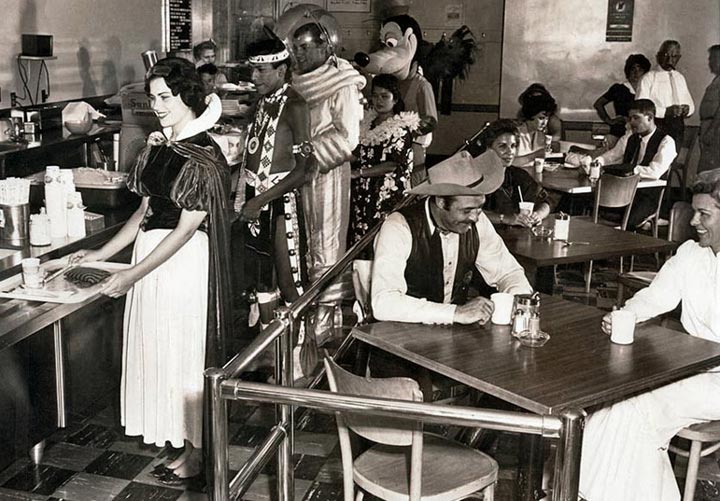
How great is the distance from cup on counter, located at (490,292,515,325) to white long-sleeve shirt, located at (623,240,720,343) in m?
0.55

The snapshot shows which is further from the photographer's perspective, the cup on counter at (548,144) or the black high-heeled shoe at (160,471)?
the cup on counter at (548,144)

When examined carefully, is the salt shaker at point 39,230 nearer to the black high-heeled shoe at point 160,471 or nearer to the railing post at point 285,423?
the black high-heeled shoe at point 160,471

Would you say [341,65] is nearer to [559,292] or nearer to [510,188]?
[510,188]

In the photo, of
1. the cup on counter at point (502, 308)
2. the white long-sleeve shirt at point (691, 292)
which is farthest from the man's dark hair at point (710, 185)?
the cup on counter at point (502, 308)

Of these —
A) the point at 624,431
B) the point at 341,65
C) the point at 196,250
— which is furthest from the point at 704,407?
the point at 341,65

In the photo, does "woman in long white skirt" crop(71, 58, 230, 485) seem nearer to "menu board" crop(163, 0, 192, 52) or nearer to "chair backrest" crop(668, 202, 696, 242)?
"chair backrest" crop(668, 202, 696, 242)

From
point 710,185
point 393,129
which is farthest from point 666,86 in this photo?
point 710,185

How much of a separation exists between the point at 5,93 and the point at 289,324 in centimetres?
491

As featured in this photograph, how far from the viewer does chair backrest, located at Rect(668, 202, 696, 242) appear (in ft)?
16.9

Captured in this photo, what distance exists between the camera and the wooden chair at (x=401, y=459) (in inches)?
98.7

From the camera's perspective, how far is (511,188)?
5.71 meters

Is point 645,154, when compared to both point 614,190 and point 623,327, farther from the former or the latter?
point 623,327

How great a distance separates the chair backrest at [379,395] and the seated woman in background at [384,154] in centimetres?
363

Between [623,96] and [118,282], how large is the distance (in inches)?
332
